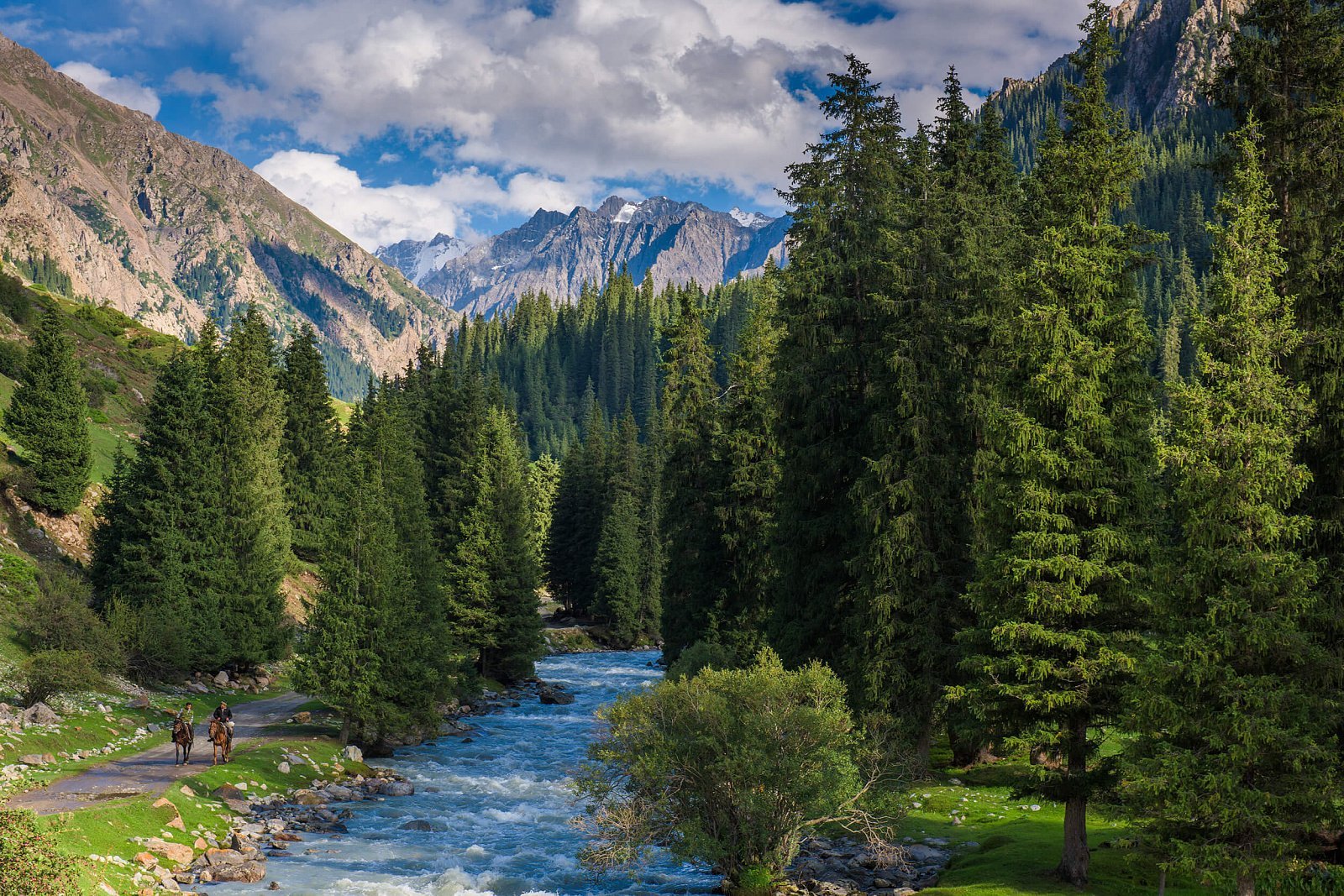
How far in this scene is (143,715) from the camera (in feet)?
118

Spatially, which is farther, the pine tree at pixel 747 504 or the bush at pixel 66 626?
the pine tree at pixel 747 504

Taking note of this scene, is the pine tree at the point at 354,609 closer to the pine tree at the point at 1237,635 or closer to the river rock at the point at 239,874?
the river rock at the point at 239,874

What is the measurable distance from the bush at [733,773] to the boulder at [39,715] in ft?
67.1

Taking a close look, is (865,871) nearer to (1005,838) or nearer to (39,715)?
(1005,838)

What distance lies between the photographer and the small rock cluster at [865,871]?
22.5 m

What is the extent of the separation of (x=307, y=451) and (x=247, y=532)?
22258 mm

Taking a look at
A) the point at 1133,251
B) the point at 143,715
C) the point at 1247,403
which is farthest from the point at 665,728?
the point at 143,715

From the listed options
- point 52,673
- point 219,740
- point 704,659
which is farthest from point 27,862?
point 704,659

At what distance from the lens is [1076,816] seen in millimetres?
20406

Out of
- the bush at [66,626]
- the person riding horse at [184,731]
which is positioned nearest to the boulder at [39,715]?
the bush at [66,626]

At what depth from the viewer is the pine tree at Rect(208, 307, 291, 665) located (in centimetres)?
4672

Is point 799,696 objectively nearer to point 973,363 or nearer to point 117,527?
point 973,363

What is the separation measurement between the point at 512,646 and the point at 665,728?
37.1m

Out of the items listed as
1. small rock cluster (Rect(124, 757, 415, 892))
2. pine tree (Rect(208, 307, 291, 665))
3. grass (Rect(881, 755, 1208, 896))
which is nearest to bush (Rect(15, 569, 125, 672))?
pine tree (Rect(208, 307, 291, 665))
